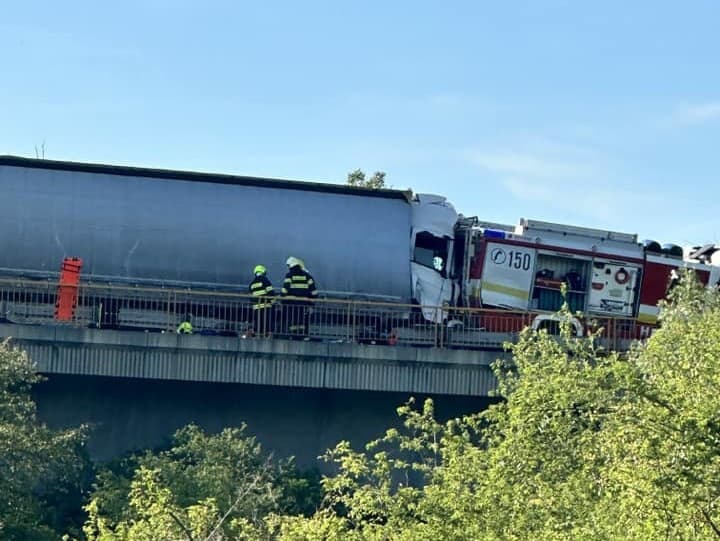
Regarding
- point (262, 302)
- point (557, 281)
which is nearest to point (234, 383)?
point (262, 302)

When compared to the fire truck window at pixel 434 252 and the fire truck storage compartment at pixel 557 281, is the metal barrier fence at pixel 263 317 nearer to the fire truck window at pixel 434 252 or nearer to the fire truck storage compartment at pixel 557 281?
the fire truck window at pixel 434 252

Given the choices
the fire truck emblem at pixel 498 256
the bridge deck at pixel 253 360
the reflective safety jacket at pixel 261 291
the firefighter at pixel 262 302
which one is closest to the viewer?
the bridge deck at pixel 253 360

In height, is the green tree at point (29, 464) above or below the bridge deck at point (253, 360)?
below

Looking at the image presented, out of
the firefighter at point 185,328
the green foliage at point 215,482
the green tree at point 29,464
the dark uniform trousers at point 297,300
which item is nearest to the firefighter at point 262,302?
the dark uniform trousers at point 297,300

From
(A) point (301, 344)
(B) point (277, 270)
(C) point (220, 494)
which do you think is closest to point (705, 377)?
(C) point (220, 494)

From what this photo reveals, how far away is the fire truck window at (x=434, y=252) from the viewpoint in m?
30.4

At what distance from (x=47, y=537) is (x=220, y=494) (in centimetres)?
254

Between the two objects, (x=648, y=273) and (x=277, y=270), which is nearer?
(x=277, y=270)

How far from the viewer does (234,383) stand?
81.6 feet

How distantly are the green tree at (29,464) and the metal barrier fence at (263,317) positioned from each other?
3.60m

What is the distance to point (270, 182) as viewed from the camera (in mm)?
30375

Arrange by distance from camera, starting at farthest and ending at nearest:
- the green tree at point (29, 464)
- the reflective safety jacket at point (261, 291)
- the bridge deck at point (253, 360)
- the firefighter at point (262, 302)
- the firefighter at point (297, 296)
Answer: the firefighter at point (297, 296) → the reflective safety jacket at point (261, 291) → the firefighter at point (262, 302) → the bridge deck at point (253, 360) → the green tree at point (29, 464)

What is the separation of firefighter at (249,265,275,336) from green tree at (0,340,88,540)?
4.93 m

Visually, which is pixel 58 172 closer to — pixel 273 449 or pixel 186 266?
pixel 186 266
